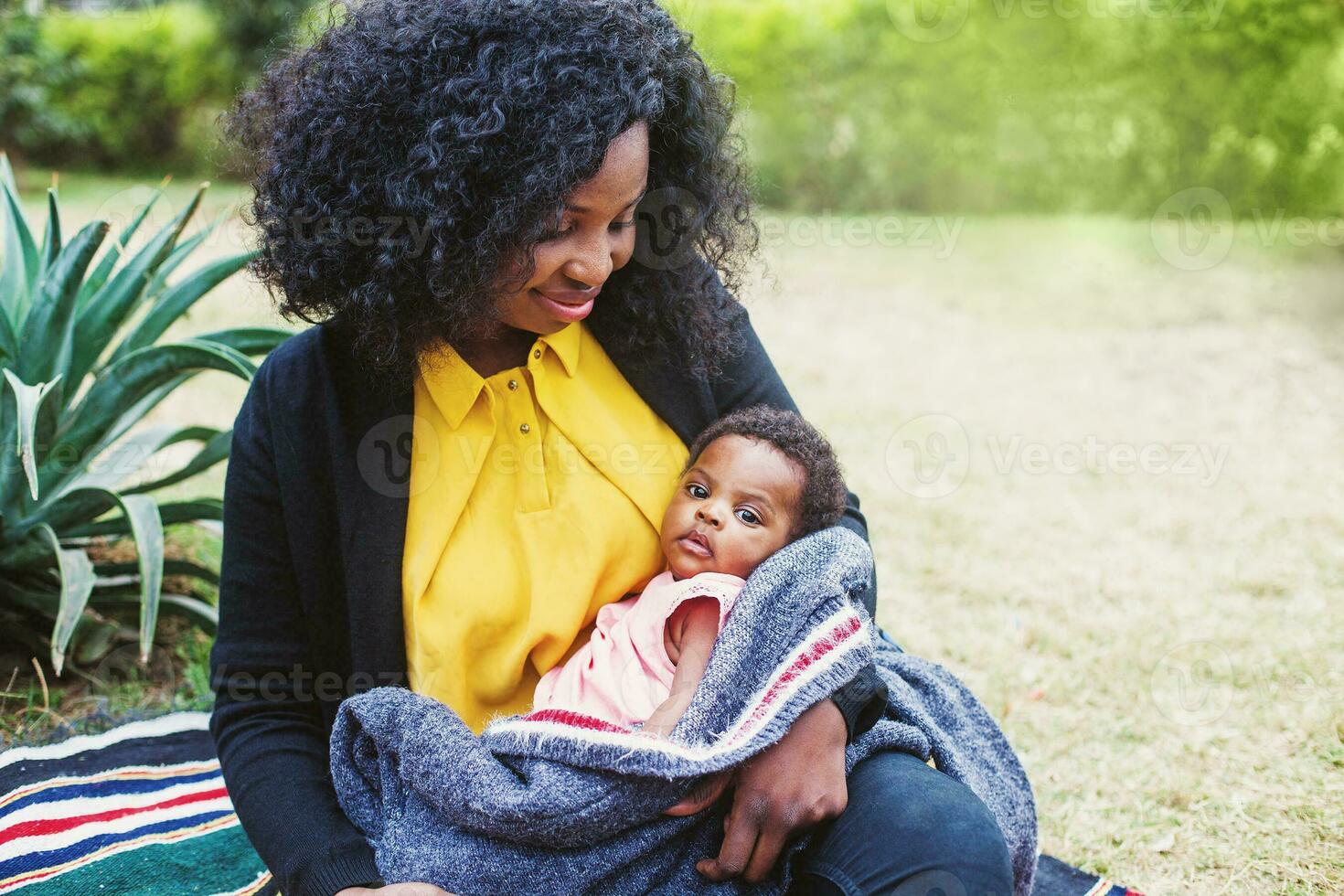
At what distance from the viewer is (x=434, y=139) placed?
176 cm

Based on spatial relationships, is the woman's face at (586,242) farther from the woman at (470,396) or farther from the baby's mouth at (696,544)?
the baby's mouth at (696,544)

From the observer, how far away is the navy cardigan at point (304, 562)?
1.92 meters

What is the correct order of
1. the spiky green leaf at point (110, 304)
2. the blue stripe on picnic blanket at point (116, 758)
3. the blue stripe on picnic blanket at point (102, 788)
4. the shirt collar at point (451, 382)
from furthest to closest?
the spiky green leaf at point (110, 304), the blue stripe on picnic blanket at point (116, 758), the blue stripe on picnic blanket at point (102, 788), the shirt collar at point (451, 382)

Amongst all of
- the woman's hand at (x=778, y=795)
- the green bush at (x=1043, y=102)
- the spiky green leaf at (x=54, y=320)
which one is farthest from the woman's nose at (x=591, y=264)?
the green bush at (x=1043, y=102)

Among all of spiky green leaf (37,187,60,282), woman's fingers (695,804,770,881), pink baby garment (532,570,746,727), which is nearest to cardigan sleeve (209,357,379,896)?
pink baby garment (532,570,746,727)

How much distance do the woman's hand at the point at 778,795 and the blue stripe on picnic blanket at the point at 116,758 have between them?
1651mm

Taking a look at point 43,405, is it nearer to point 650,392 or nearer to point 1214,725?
point 650,392

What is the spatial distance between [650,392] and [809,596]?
1.83 ft

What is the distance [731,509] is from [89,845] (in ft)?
4.97

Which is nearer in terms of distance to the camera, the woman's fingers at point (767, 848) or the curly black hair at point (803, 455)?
the woman's fingers at point (767, 848)

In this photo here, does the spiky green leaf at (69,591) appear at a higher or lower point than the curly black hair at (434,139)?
lower

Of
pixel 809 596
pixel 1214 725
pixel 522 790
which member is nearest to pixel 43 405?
pixel 522 790

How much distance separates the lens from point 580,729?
1.65 meters

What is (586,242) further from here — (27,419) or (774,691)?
(27,419)
